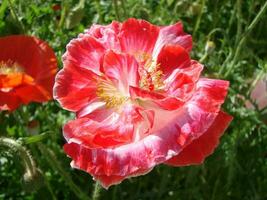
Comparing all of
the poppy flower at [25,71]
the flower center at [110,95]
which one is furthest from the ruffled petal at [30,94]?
the flower center at [110,95]

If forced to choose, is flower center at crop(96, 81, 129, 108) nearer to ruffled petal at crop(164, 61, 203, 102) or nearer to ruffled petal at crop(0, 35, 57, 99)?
ruffled petal at crop(164, 61, 203, 102)

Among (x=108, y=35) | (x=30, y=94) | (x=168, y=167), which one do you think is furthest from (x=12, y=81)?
(x=168, y=167)

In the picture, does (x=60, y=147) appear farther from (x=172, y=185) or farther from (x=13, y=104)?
(x=13, y=104)

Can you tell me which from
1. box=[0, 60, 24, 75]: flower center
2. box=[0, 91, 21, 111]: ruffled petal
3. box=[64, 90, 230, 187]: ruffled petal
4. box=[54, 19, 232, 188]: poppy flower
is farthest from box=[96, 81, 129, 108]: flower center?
box=[0, 60, 24, 75]: flower center

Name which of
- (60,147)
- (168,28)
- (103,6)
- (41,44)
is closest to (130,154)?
(168,28)

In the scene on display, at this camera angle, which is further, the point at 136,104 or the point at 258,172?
the point at 258,172

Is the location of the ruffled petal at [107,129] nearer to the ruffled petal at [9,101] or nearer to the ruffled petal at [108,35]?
the ruffled petal at [108,35]

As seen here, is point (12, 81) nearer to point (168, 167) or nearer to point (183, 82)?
point (183, 82)
